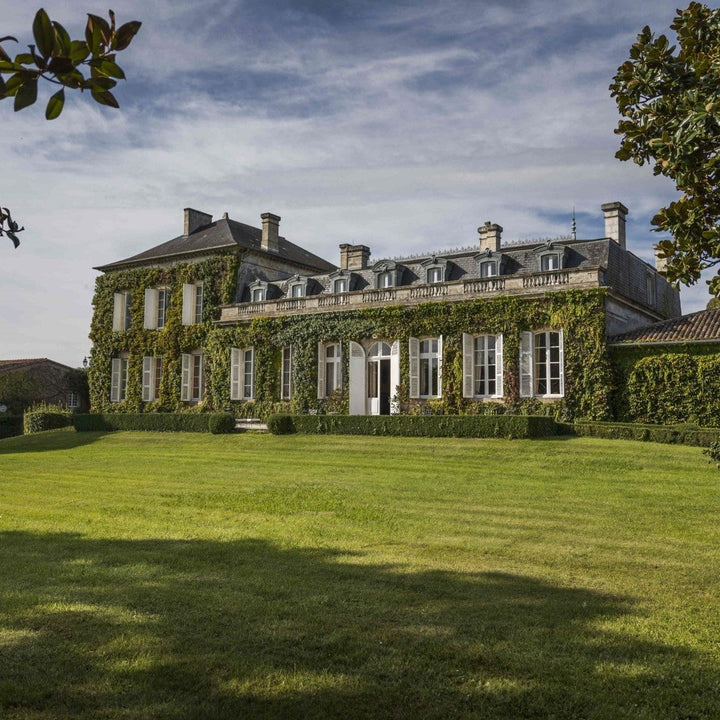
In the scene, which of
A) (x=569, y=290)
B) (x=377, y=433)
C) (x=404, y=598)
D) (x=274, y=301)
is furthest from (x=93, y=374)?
(x=404, y=598)

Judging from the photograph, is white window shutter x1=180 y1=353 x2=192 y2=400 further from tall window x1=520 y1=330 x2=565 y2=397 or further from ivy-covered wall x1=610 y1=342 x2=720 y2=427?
ivy-covered wall x1=610 y1=342 x2=720 y2=427

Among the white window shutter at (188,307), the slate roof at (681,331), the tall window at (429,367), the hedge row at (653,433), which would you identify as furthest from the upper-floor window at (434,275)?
the white window shutter at (188,307)

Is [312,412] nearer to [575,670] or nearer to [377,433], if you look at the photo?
[377,433]

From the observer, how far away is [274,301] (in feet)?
96.1

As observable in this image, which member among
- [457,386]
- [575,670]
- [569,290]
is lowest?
[575,670]

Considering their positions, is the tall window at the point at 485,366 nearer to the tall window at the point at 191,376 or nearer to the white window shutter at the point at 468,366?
the white window shutter at the point at 468,366

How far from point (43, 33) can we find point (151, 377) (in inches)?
1277

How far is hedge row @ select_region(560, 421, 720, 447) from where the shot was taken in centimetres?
1658

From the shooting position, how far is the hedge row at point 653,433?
16578 millimetres

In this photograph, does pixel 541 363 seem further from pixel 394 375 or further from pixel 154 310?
pixel 154 310

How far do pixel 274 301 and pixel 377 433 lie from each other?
982 centimetres

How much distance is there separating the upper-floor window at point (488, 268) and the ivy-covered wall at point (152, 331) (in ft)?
36.9

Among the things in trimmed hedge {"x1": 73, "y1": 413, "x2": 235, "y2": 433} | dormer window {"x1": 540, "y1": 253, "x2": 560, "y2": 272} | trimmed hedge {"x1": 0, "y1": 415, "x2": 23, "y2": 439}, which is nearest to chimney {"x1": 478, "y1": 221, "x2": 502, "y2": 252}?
dormer window {"x1": 540, "y1": 253, "x2": 560, "y2": 272}

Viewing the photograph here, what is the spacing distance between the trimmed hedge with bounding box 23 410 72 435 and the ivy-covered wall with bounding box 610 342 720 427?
78.3ft
